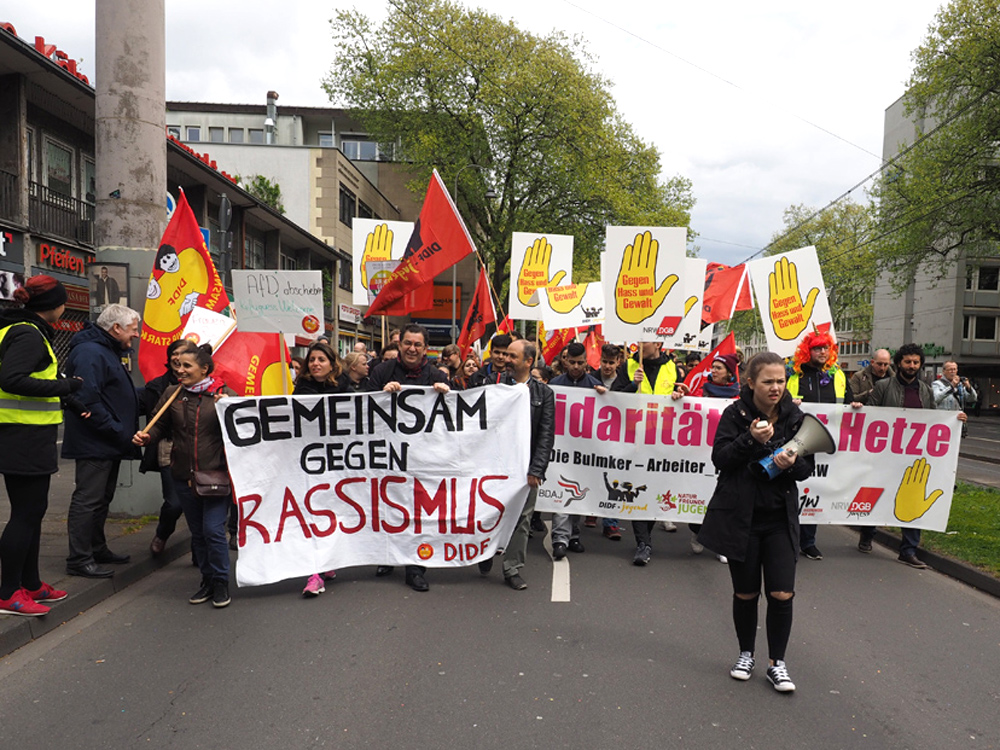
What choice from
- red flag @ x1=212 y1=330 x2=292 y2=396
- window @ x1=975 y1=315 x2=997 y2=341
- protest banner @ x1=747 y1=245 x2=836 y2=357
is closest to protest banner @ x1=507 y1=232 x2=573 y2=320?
protest banner @ x1=747 y1=245 x2=836 y2=357

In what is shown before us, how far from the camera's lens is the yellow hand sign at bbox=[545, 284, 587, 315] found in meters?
13.0

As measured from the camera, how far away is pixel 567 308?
12.9 metres

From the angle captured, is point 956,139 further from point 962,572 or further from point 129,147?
point 129,147

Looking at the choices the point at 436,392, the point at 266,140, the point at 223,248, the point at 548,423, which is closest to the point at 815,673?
the point at 548,423

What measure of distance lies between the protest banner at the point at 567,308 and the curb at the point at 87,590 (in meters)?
7.24

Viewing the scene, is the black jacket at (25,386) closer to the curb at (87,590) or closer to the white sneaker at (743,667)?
the curb at (87,590)

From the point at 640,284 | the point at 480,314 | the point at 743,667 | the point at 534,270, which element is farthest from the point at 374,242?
the point at 743,667

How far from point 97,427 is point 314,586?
1.84 metres

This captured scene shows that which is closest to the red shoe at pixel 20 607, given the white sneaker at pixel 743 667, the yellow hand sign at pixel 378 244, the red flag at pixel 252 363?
the red flag at pixel 252 363

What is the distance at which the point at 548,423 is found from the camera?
5977 millimetres

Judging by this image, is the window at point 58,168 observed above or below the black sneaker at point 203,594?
above

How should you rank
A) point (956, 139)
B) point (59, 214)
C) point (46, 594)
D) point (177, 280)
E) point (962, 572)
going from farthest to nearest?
1. point (956, 139)
2. point (59, 214)
3. point (177, 280)
4. point (962, 572)
5. point (46, 594)

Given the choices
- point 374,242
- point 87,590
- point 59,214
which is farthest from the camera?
point 59,214

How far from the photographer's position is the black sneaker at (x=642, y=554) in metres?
6.44
